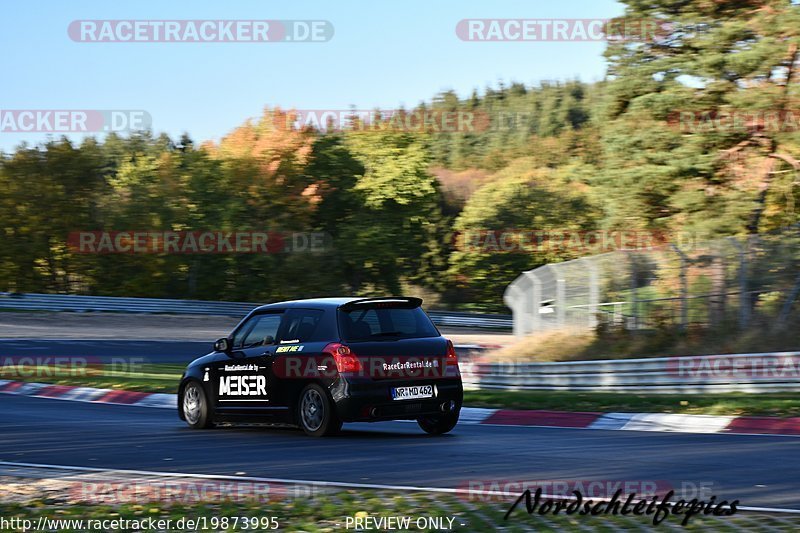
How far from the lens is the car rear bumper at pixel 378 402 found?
11531 millimetres

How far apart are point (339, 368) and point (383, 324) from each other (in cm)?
87

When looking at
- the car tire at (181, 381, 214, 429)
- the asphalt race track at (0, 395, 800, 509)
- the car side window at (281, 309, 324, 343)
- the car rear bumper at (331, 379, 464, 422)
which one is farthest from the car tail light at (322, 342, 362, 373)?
the car tire at (181, 381, 214, 429)

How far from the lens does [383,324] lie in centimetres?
1216

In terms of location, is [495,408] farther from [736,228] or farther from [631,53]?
[631,53]

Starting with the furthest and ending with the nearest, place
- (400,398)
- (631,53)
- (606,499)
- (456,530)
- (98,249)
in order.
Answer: (98,249)
(631,53)
(400,398)
(606,499)
(456,530)

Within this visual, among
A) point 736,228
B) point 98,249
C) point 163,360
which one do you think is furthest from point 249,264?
point 736,228

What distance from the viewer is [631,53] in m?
33.4

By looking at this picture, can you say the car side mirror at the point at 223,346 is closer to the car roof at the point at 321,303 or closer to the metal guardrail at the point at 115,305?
the car roof at the point at 321,303

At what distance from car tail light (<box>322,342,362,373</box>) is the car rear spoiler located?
556mm

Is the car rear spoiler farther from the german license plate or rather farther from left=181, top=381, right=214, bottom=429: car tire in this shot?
left=181, top=381, right=214, bottom=429: car tire

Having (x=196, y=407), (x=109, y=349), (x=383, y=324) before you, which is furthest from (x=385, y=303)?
(x=109, y=349)

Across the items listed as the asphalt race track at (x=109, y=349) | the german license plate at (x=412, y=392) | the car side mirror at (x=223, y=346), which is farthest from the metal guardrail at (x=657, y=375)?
the asphalt race track at (x=109, y=349)

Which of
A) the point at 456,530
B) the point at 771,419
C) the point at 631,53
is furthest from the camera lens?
A: the point at 631,53

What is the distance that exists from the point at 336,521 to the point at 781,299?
16.8 m
